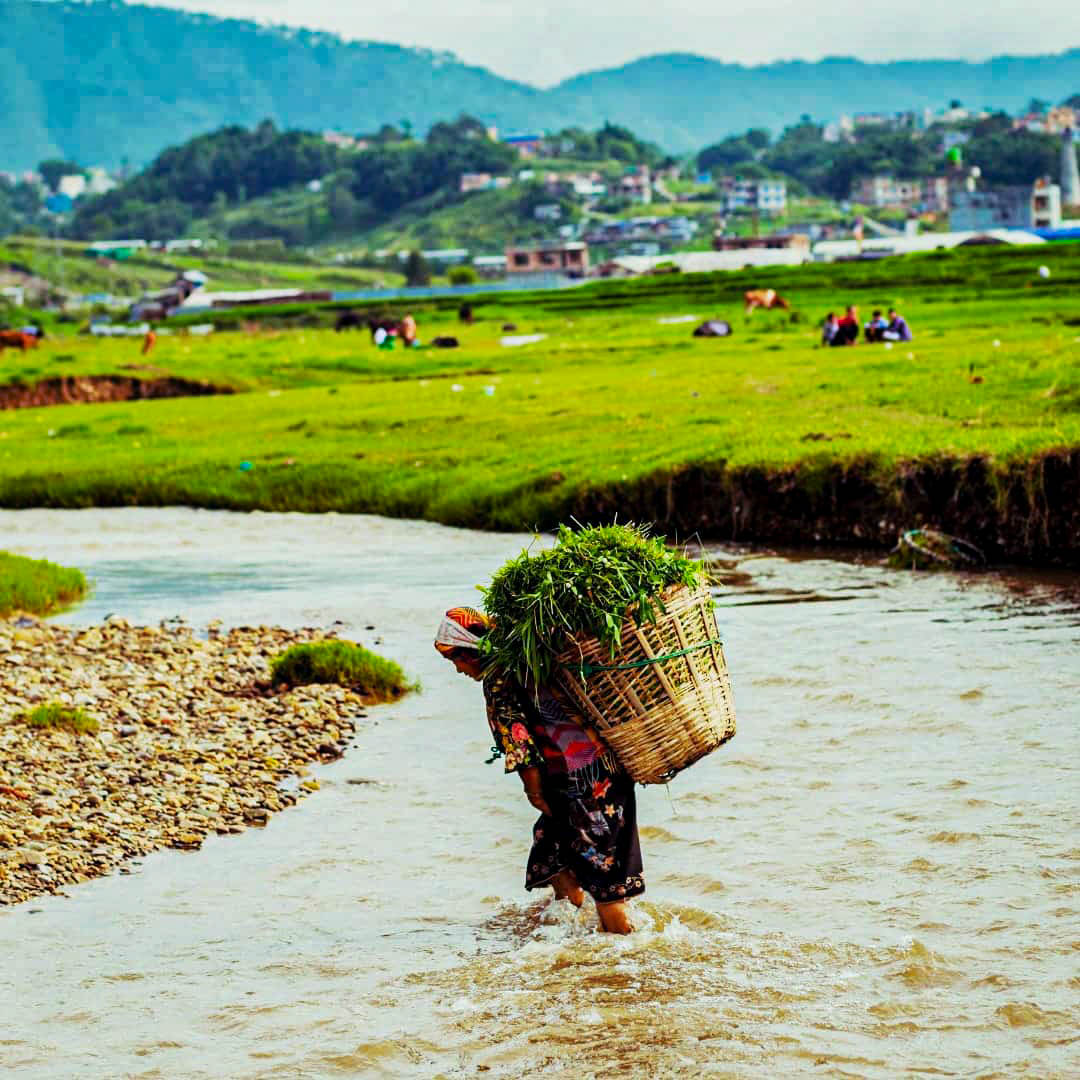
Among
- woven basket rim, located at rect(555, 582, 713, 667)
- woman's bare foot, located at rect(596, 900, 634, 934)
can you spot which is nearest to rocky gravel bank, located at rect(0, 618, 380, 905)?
woman's bare foot, located at rect(596, 900, 634, 934)

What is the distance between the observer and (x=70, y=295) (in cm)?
19638

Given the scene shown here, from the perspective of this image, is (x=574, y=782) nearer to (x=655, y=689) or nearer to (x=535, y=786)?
(x=535, y=786)

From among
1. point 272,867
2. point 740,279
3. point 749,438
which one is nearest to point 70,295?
point 740,279

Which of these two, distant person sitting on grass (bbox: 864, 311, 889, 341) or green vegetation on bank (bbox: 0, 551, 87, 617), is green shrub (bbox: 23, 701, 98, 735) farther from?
distant person sitting on grass (bbox: 864, 311, 889, 341)

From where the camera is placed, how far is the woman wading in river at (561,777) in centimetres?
980

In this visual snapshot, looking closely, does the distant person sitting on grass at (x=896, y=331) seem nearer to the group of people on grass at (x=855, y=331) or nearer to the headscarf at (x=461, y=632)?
the group of people on grass at (x=855, y=331)

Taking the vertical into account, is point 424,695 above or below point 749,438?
below

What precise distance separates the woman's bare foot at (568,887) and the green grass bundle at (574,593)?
1.47 meters

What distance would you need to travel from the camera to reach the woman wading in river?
9.80 m

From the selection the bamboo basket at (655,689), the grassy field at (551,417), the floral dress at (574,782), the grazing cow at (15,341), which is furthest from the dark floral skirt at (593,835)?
the grazing cow at (15,341)

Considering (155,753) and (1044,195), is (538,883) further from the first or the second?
(1044,195)

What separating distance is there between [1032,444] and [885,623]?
13.4ft

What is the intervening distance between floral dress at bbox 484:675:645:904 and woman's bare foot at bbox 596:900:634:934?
105 mm

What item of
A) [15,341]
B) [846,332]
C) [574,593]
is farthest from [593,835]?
[15,341]
